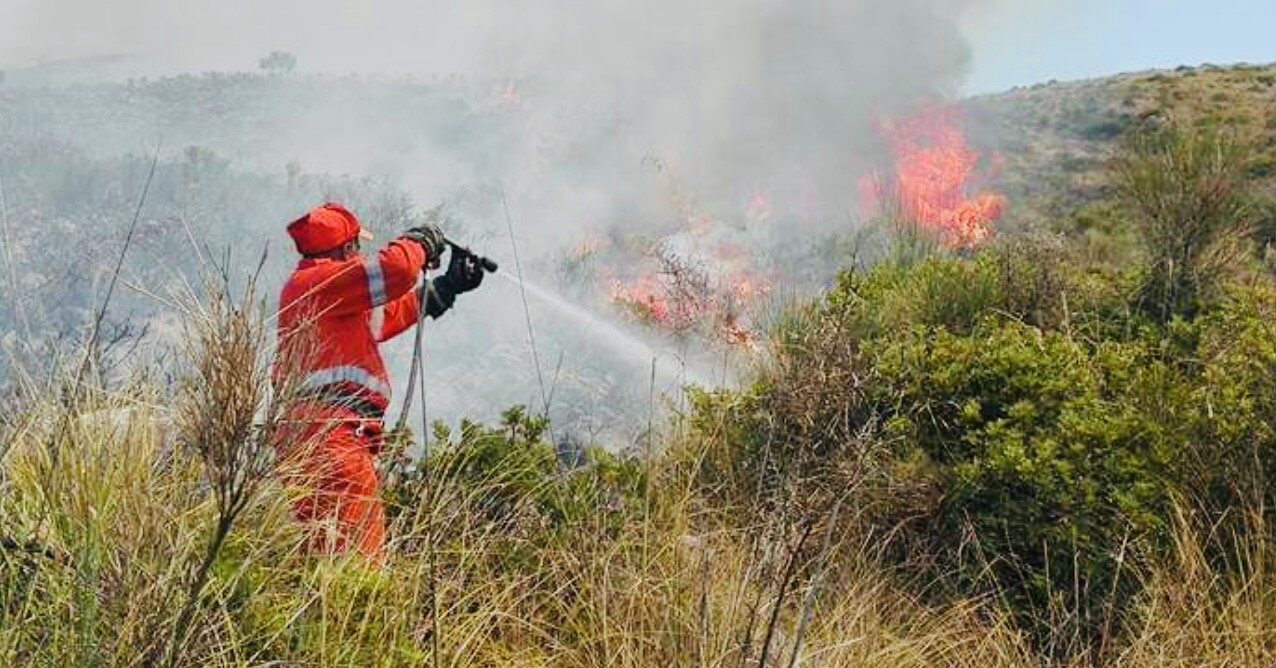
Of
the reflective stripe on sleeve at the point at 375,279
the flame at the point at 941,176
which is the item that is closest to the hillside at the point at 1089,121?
the flame at the point at 941,176

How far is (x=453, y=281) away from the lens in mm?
3730

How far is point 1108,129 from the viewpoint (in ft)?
67.4

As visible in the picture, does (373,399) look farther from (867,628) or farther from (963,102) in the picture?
(963,102)

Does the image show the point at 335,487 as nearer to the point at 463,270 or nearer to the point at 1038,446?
the point at 463,270

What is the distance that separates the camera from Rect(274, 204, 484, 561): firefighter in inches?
102

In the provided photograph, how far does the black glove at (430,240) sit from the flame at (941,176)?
8.43 metres

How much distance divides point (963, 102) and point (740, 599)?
2357cm

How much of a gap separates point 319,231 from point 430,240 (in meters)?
0.36

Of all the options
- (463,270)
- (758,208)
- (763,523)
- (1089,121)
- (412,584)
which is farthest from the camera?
(1089,121)

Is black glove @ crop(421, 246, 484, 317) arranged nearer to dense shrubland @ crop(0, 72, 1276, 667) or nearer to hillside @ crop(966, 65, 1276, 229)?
dense shrubland @ crop(0, 72, 1276, 667)

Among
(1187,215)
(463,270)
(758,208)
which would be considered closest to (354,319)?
(463,270)

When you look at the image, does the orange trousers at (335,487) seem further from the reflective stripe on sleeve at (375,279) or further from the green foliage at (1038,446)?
the green foliage at (1038,446)

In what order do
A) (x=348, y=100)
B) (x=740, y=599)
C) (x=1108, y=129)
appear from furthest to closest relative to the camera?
(x=348, y=100) → (x=1108, y=129) → (x=740, y=599)

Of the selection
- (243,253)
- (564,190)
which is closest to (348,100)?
(564,190)
